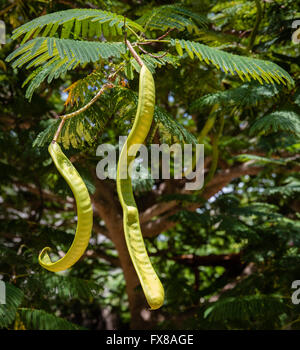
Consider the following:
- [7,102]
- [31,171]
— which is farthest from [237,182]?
[7,102]

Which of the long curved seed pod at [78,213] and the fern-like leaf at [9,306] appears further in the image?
the fern-like leaf at [9,306]

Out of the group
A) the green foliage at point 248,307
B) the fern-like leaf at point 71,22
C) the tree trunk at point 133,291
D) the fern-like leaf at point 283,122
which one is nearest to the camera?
the fern-like leaf at point 71,22

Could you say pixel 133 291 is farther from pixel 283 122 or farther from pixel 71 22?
pixel 71 22

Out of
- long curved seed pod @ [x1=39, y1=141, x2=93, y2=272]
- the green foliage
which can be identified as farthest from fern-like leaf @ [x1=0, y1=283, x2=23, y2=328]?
the green foliage

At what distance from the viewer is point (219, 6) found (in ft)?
5.16

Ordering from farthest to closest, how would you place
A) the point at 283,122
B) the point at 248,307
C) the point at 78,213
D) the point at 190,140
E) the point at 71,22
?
1. the point at 248,307
2. the point at 283,122
3. the point at 190,140
4. the point at 71,22
5. the point at 78,213

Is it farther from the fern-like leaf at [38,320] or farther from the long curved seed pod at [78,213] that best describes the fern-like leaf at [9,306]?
the long curved seed pod at [78,213]

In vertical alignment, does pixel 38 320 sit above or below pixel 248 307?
above

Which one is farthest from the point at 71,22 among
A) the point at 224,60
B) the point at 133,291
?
the point at 133,291

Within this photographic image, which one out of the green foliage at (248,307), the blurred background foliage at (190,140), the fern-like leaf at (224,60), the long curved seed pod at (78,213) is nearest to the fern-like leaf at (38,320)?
the blurred background foliage at (190,140)

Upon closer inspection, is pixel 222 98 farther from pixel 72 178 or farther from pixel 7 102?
pixel 7 102

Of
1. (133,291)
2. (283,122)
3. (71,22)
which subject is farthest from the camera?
(133,291)

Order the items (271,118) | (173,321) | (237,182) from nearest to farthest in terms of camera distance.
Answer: (271,118) < (173,321) < (237,182)
